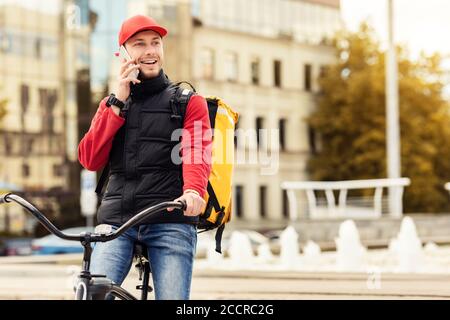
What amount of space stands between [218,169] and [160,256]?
515 mm

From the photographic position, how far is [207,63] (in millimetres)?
56281

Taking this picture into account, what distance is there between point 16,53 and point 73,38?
2790 mm

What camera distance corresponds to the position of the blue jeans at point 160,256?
436cm

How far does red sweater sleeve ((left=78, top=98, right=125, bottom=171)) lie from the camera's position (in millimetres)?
4531

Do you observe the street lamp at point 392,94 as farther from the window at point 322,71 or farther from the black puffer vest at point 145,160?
the window at point 322,71

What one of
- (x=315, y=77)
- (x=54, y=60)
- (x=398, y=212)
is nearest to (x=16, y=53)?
(x=54, y=60)

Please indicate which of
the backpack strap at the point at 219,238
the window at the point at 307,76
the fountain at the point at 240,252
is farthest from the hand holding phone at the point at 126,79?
the window at the point at 307,76

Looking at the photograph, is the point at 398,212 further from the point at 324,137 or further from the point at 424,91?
the point at 324,137

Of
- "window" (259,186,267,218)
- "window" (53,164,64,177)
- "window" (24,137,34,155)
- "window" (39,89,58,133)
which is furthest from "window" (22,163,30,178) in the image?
"window" (259,186,267,218)

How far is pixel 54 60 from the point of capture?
51.7 m

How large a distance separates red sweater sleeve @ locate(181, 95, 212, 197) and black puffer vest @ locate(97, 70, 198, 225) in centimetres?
6

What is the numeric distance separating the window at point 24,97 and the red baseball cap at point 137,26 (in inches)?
1855

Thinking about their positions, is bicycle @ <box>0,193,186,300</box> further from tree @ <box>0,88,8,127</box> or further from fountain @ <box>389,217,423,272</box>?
tree @ <box>0,88,8,127</box>
